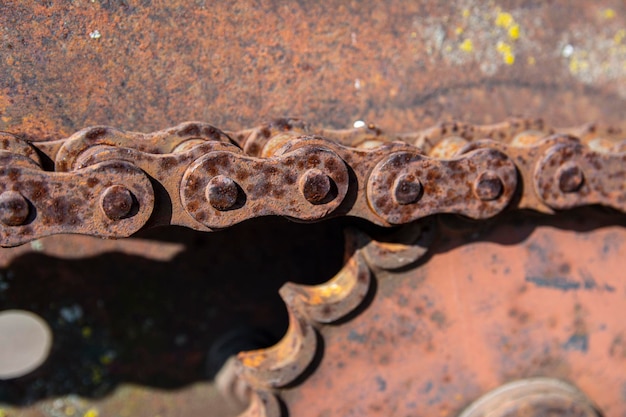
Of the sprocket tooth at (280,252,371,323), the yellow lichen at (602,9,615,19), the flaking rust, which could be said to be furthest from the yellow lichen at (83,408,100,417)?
the yellow lichen at (602,9,615,19)

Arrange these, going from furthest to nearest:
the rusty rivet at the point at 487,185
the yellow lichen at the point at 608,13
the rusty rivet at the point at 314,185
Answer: the yellow lichen at the point at 608,13
the rusty rivet at the point at 487,185
the rusty rivet at the point at 314,185

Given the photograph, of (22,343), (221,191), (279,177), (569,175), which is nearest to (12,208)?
(221,191)

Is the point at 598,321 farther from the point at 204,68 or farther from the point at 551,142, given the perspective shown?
the point at 204,68

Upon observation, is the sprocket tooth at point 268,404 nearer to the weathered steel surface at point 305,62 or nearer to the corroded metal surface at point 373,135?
the corroded metal surface at point 373,135

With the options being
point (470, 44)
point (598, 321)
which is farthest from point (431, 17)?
point (598, 321)

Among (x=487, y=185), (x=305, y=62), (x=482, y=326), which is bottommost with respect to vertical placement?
(x=482, y=326)

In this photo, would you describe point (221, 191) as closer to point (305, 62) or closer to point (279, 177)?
point (279, 177)

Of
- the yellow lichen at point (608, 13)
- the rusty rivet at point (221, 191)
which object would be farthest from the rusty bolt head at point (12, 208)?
the yellow lichen at point (608, 13)

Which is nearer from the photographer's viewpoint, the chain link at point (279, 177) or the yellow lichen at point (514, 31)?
the chain link at point (279, 177)
